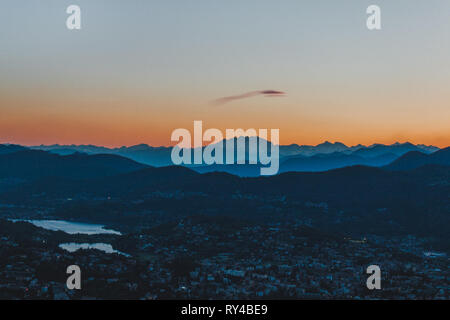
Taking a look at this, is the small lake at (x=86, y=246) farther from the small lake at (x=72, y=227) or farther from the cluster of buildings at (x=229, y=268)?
the small lake at (x=72, y=227)

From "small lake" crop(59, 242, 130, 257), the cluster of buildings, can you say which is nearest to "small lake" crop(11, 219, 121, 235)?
"small lake" crop(59, 242, 130, 257)

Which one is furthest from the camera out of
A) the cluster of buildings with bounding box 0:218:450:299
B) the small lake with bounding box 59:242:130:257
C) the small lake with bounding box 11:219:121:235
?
the small lake with bounding box 11:219:121:235

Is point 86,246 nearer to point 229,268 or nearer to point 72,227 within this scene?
point 229,268

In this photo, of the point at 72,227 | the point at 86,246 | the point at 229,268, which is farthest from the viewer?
the point at 72,227

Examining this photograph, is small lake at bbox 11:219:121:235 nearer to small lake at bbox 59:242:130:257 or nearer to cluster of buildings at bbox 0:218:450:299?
small lake at bbox 59:242:130:257

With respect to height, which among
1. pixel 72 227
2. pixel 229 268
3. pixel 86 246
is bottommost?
pixel 229 268

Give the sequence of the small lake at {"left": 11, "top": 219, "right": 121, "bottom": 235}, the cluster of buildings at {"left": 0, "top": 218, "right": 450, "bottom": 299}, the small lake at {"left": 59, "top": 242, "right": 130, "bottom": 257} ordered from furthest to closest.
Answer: the small lake at {"left": 11, "top": 219, "right": 121, "bottom": 235}, the small lake at {"left": 59, "top": 242, "right": 130, "bottom": 257}, the cluster of buildings at {"left": 0, "top": 218, "right": 450, "bottom": 299}

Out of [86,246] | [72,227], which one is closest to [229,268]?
[86,246]

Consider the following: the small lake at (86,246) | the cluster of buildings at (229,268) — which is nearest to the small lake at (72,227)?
the small lake at (86,246)

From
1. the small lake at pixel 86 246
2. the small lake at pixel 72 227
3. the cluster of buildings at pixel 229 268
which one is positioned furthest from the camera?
the small lake at pixel 72 227

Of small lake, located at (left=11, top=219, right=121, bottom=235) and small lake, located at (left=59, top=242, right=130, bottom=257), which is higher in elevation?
small lake, located at (left=11, top=219, right=121, bottom=235)

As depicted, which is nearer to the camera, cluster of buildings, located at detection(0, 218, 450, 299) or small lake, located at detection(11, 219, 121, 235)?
cluster of buildings, located at detection(0, 218, 450, 299)
